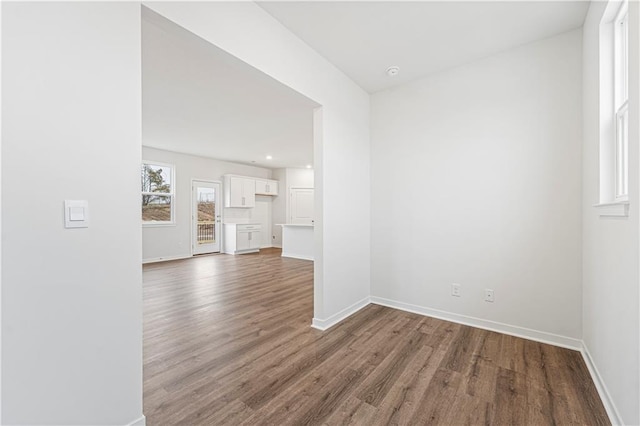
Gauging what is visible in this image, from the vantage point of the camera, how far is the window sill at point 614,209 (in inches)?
53.8

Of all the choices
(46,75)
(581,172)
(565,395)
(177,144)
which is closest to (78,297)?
(46,75)

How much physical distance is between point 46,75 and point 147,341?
87.0 inches

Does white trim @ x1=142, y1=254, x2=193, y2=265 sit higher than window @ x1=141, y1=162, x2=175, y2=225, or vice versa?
window @ x1=141, y1=162, x2=175, y2=225

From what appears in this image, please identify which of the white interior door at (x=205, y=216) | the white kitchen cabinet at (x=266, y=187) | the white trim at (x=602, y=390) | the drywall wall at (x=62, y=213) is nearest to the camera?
the drywall wall at (x=62, y=213)

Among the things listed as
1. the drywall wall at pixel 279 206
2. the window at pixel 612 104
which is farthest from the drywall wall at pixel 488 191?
the drywall wall at pixel 279 206

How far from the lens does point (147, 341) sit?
7.95ft

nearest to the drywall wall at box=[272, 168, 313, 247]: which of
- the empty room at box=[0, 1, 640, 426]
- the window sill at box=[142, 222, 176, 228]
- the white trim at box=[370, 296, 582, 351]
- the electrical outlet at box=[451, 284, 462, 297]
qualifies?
the window sill at box=[142, 222, 176, 228]

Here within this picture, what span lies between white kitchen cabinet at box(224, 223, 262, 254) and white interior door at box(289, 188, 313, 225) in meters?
1.49

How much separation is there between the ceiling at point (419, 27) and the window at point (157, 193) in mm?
5442

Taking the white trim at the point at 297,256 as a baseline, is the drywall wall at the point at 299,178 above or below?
above

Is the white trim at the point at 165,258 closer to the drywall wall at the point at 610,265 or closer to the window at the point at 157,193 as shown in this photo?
the window at the point at 157,193

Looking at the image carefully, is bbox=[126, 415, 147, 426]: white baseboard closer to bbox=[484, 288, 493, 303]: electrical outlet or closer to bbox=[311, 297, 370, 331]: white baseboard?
bbox=[311, 297, 370, 331]: white baseboard

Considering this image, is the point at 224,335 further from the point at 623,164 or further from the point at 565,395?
the point at 623,164

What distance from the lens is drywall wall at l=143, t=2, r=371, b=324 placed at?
1.82 m
